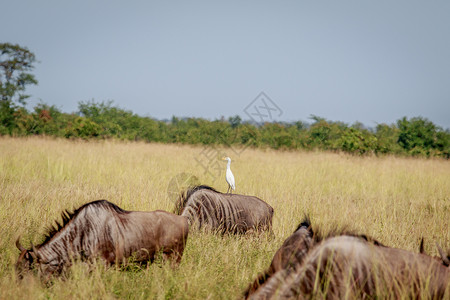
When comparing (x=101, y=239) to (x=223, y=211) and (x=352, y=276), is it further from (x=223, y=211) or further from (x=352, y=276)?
(x=352, y=276)

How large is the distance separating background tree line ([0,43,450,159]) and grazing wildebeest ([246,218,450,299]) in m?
15.5

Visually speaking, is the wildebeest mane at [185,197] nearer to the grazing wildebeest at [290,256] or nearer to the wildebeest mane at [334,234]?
the grazing wildebeest at [290,256]

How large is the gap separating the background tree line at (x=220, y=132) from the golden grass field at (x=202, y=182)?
6157mm

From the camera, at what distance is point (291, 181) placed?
8352 mm

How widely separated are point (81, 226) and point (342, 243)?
2.14 m

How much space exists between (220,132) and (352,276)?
21.9 m

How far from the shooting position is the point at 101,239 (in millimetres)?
2867

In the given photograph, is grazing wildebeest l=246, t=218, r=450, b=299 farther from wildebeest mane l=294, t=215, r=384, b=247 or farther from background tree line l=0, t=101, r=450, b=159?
background tree line l=0, t=101, r=450, b=159

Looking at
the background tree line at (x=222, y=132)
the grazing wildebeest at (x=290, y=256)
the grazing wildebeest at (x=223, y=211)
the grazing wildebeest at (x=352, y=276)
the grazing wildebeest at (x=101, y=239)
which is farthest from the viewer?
the background tree line at (x=222, y=132)

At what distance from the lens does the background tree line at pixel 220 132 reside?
704 inches

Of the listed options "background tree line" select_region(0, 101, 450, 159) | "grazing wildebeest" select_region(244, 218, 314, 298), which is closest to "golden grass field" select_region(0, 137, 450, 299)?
"grazing wildebeest" select_region(244, 218, 314, 298)

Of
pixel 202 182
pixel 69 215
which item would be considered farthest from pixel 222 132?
pixel 69 215

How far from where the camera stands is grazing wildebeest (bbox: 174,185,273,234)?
4.10 m

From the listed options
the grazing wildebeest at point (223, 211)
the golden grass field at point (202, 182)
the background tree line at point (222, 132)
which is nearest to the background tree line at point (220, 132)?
the background tree line at point (222, 132)
